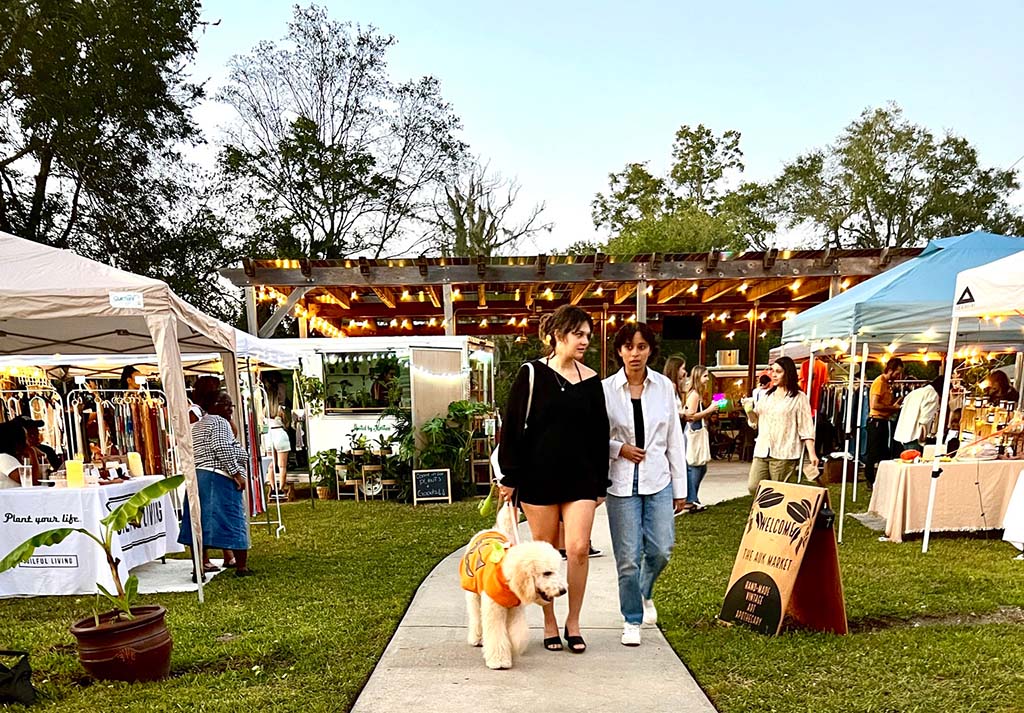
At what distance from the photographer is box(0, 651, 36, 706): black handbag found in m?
3.07

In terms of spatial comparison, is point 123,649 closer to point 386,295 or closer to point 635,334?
point 635,334

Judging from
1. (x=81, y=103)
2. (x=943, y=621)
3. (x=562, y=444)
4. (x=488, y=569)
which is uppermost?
(x=81, y=103)

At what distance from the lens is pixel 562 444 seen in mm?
3305

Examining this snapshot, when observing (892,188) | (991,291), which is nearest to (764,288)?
(991,291)

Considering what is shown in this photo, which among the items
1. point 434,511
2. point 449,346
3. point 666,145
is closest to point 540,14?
point 449,346

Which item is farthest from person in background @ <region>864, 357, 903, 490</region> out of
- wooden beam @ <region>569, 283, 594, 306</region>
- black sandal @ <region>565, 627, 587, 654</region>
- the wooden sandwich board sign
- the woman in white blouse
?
black sandal @ <region>565, 627, 587, 654</region>

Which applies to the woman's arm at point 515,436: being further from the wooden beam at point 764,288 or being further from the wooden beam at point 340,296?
the wooden beam at point 764,288

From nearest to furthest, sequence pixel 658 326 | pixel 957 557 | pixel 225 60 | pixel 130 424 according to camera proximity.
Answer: pixel 957 557 < pixel 130 424 < pixel 658 326 < pixel 225 60

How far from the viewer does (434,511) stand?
8641 millimetres

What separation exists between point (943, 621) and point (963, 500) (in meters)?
2.70

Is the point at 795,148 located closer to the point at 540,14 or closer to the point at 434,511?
the point at 540,14

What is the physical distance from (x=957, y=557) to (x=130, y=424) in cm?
865

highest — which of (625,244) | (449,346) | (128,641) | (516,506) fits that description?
(625,244)

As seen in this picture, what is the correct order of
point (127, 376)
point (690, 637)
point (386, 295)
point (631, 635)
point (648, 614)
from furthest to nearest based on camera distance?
point (386, 295)
point (127, 376)
point (648, 614)
point (690, 637)
point (631, 635)
